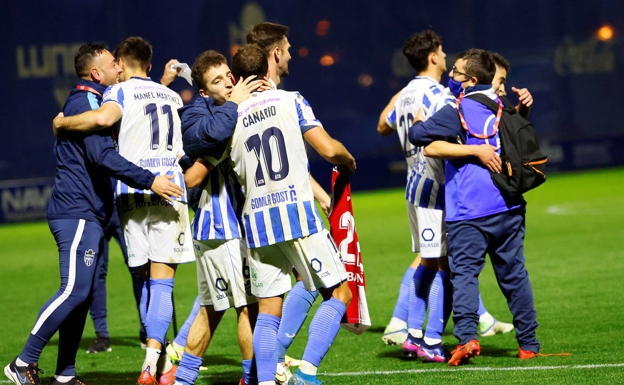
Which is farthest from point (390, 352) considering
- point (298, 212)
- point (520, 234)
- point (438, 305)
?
point (298, 212)

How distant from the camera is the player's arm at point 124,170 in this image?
564cm

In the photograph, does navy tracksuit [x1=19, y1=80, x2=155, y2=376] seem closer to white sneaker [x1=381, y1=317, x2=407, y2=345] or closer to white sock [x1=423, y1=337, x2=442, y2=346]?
white sock [x1=423, y1=337, x2=442, y2=346]

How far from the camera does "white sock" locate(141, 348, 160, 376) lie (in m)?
5.84

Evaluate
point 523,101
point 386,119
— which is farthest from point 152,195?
point 523,101

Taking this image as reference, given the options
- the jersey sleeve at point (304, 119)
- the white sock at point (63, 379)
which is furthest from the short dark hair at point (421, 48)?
the white sock at point (63, 379)

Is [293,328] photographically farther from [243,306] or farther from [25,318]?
[25,318]

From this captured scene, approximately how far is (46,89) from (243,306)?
14.5m

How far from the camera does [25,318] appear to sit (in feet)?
29.9

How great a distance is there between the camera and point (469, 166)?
19.3 ft

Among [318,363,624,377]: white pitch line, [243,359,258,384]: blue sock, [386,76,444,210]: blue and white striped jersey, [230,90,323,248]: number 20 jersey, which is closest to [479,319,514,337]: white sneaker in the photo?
[386,76,444,210]: blue and white striped jersey

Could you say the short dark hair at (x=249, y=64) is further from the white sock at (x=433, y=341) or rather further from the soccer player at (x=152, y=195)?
the white sock at (x=433, y=341)

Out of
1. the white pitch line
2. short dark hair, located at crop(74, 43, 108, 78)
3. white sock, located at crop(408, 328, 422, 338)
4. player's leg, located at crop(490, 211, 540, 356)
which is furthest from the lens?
white sock, located at crop(408, 328, 422, 338)

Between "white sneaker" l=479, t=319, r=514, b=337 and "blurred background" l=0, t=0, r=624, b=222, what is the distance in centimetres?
1251

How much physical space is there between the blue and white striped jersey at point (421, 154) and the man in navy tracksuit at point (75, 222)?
72.1 inches
